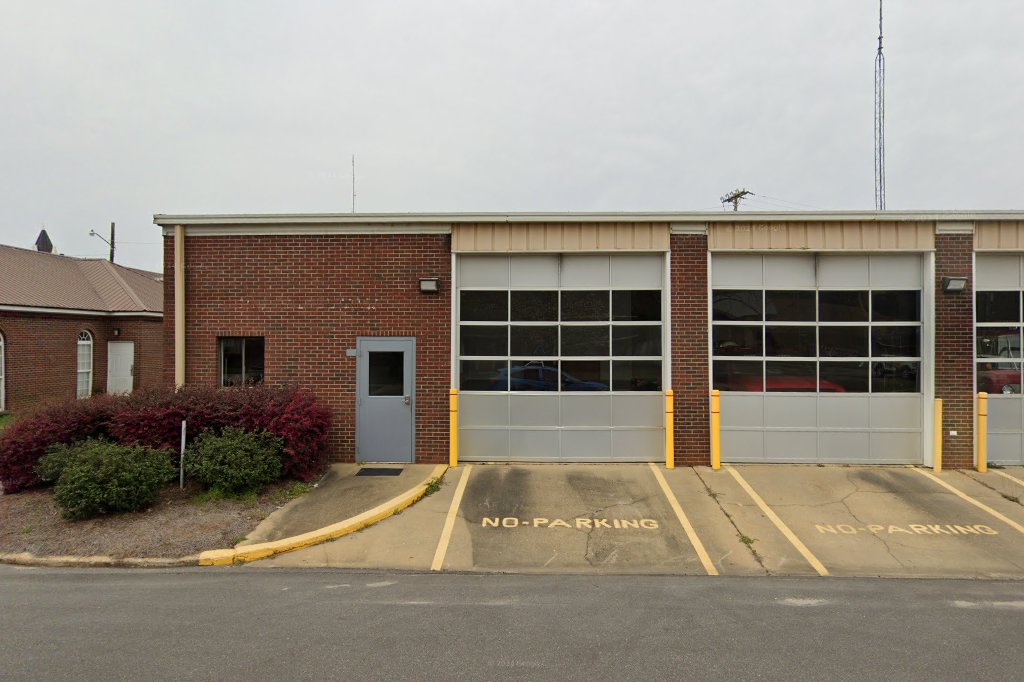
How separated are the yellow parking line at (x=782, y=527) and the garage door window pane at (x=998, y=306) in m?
5.52

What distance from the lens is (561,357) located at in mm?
9719

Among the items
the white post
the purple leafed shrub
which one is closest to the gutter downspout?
the purple leafed shrub

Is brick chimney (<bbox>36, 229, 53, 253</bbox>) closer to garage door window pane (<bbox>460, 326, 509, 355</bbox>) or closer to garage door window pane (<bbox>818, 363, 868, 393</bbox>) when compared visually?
garage door window pane (<bbox>460, 326, 509, 355</bbox>)

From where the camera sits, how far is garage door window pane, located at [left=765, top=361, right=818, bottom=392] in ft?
31.7

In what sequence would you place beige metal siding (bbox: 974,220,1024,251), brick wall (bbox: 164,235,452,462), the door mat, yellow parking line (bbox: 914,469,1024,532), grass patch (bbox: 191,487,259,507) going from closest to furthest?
yellow parking line (bbox: 914,469,1024,532), grass patch (bbox: 191,487,259,507), the door mat, beige metal siding (bbox: 974,220,1024,251), brick wall (bbox: 164,235,452,462)

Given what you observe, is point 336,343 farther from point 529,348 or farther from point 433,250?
point 529,348

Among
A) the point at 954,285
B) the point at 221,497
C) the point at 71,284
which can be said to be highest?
the point at 71,284

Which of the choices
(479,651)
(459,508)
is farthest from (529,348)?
(479,651)

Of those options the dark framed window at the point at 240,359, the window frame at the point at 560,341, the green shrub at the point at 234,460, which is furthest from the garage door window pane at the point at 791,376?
the dark framed window at the point at 240,359

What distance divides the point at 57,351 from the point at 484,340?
66.8ft

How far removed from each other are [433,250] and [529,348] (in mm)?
2486

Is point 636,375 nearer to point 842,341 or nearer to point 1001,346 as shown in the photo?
point 842,341

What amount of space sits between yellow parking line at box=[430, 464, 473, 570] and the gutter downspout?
5.36 meters

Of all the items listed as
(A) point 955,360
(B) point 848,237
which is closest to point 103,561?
(B) point 848,237
